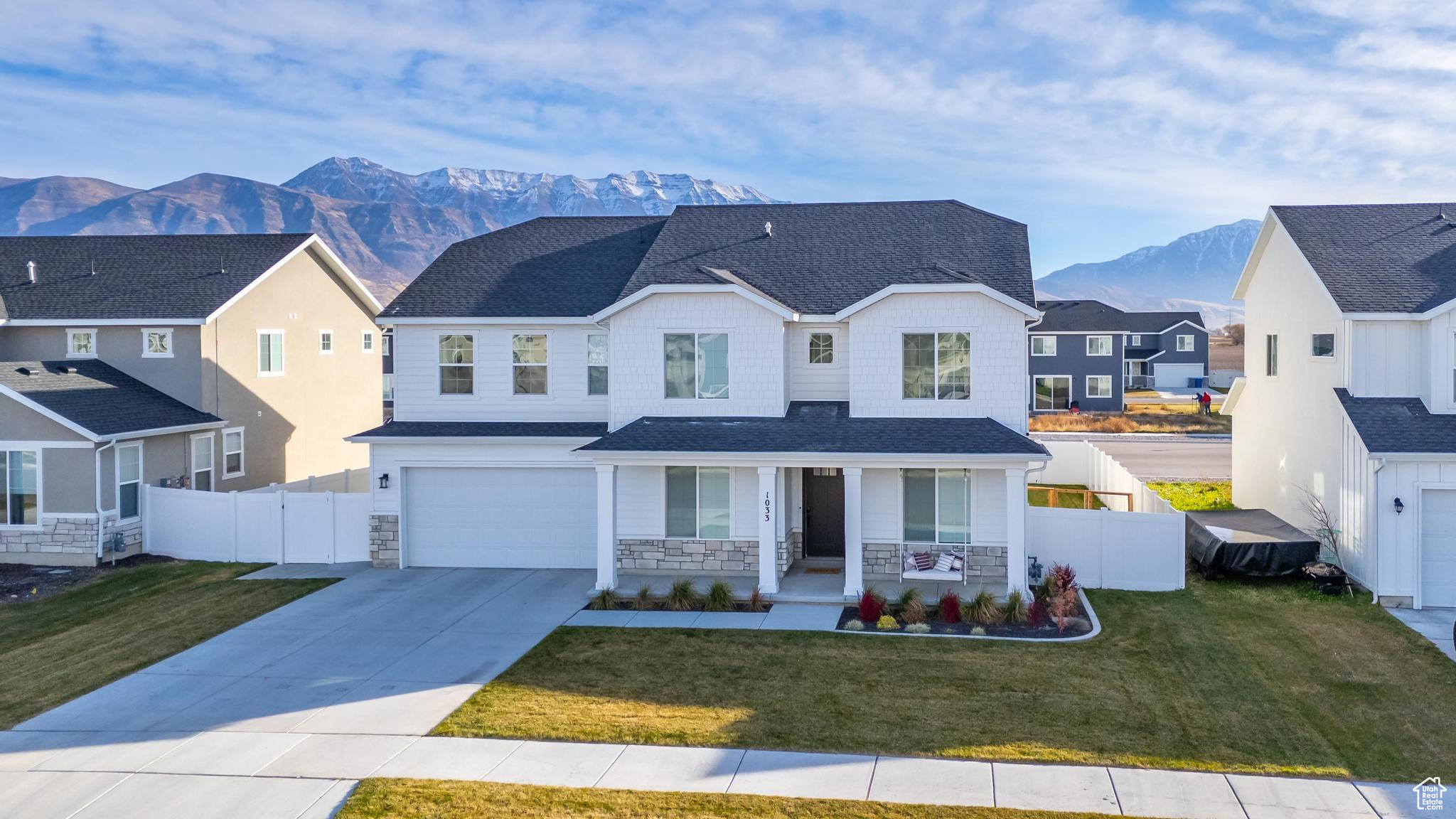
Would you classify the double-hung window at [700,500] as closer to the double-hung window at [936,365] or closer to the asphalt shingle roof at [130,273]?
the double-hung window at [936,365]

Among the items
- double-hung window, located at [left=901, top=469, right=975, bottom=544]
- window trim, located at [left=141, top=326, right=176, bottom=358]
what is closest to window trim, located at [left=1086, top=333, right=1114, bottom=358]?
double-hung window, located at [left=901, top=469, right=975, bottom=544]

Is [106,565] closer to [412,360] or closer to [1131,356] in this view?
[412,360]

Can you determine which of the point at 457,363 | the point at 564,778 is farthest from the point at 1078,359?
the point at 564,778

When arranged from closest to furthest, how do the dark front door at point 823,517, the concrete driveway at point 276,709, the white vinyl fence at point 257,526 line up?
the concrete driveway at point 276,709 < the dark front door at point 823,517 < the white vinyl fence at point 257,526

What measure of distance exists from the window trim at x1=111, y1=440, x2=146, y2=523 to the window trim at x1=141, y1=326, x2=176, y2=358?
11.7ft

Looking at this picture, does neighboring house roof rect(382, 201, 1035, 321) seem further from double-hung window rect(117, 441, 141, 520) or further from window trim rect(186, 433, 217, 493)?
window trim rect(186, 433, 217, 493)

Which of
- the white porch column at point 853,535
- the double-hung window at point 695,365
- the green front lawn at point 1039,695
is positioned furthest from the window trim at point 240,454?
the white porch column at point 853,535

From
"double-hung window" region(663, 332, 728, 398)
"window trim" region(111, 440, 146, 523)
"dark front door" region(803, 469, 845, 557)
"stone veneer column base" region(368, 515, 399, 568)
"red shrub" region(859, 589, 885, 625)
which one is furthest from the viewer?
"window trim" region(111, 440, 146, 523)

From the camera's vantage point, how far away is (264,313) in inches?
1038

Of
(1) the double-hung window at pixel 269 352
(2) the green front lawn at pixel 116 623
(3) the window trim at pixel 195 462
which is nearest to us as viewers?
(2) the green front lawn at pixel 116 623

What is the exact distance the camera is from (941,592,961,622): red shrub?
15.3 metres

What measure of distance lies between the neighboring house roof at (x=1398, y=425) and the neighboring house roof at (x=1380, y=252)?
5.25 feet

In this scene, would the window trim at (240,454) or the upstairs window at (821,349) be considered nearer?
the upstairs window at (821,349)

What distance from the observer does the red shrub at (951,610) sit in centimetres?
1532
